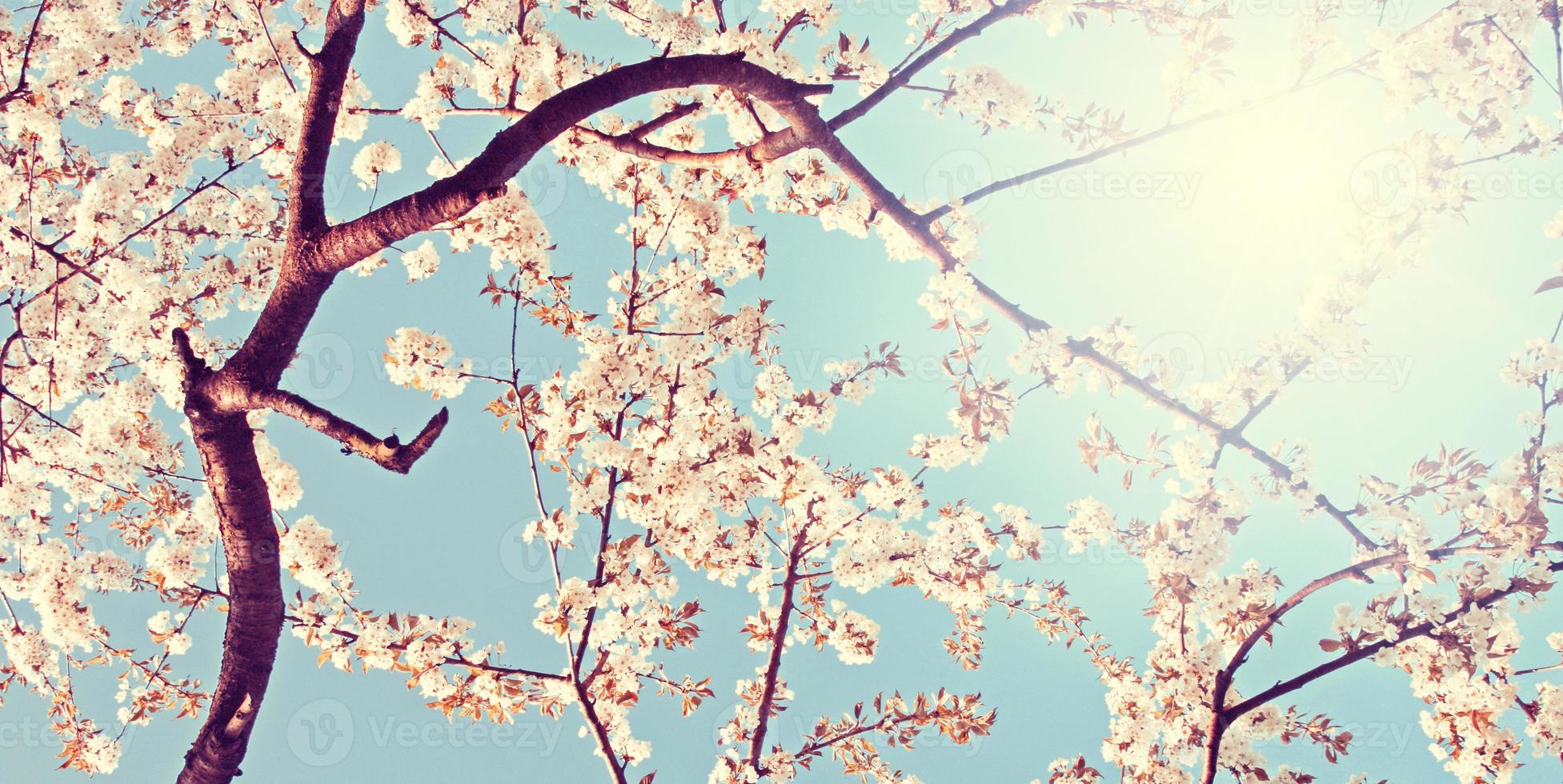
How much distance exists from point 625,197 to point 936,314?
222cm

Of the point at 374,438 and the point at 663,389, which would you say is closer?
the point at 374,438

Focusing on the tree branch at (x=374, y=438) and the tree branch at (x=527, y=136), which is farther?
the tree branch at (x=527, y=136)

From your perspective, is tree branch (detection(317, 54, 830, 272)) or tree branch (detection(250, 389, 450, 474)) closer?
tree branch (detection(250, 389, 450, 474))

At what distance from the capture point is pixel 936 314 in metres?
3.68

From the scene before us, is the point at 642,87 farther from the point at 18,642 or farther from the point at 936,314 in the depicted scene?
the point at 18,642

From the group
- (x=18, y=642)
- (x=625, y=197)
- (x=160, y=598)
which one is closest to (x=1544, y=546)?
(x=625, y=197)

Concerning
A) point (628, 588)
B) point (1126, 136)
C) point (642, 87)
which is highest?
point (1126, 136)

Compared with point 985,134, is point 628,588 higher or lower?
lower

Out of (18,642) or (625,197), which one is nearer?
(18,642)

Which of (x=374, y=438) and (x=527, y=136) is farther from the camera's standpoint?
(x=527, y=136)

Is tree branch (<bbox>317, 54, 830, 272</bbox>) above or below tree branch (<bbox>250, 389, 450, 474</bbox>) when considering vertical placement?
above

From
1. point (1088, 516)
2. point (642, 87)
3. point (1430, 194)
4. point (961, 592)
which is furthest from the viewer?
point (961, 592)

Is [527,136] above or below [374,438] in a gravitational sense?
above

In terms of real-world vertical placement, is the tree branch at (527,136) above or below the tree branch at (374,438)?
above
